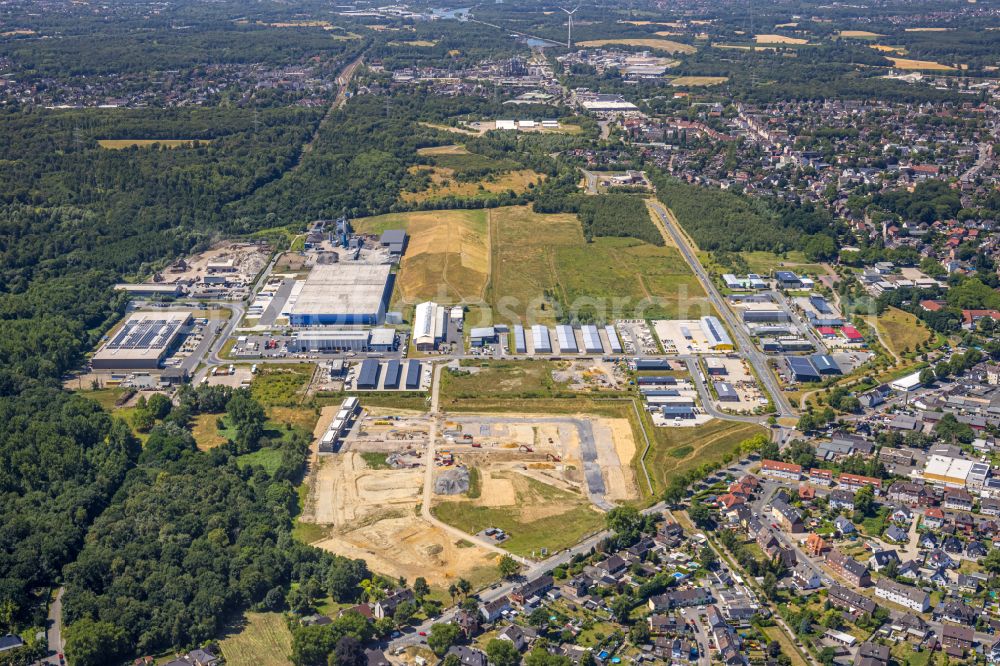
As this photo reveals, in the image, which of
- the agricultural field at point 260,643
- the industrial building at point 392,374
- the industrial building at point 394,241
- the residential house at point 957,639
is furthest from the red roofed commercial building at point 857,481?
the industrial building at point 394,241

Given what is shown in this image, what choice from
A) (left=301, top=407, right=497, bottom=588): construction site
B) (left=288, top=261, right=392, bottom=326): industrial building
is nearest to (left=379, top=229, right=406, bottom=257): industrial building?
(left=288, top=261, right=392, bottom=326): industrial building

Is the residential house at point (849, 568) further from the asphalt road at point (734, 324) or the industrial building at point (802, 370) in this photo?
the industrial building at point (802, 370)

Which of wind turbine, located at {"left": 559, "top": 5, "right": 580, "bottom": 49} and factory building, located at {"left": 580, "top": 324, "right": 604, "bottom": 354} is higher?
wind turbine, located at {"left": 559, "top": 5, "right": 580, "bottom": 49}

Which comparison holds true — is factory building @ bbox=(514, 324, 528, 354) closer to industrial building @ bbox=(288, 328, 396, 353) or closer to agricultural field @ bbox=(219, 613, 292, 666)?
industrial building @ bbox=(288, 328, 396, 353)

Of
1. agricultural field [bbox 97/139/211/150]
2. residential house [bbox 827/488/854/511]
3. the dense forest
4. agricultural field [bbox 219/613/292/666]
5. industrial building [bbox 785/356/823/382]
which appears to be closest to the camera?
agricultural field [bbox 219/613/292/666]

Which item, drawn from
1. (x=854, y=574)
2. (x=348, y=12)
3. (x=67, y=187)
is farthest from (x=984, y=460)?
(x=348, y=12)

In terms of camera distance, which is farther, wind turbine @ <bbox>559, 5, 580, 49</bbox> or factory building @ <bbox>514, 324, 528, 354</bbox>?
wind turbine @ <bbox>559, 5, 580, 49</bbox>
